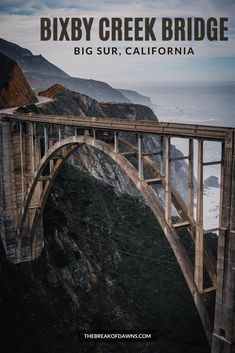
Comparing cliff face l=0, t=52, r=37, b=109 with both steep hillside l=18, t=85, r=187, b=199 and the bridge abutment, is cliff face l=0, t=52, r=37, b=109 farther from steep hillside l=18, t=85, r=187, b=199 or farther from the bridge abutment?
the bridge abutment

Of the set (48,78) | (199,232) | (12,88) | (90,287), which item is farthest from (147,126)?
(48,78)

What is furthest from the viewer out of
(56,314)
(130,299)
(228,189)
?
(130,299)

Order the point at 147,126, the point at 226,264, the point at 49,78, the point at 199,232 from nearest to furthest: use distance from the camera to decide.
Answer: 1. the point at 226,264
2. the point at 199,232
3. the point at 147,126
4. the point at 49,78

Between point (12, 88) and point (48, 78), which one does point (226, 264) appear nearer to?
point (12, 88)

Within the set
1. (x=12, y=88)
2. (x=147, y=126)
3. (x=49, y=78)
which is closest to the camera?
(x=147, y=126)

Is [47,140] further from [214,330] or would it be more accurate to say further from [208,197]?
[208,197]

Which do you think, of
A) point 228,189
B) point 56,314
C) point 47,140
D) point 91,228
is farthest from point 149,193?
point 91,228

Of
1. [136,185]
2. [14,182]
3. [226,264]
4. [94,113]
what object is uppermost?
[94,113]
